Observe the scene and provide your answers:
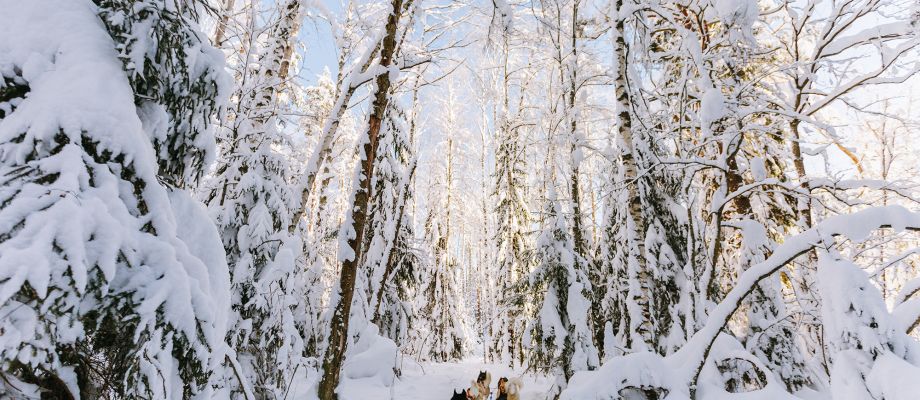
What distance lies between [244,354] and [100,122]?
5.27m

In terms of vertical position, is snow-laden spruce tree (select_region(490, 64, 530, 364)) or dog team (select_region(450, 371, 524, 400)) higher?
snow-laden spruce tree (select_region(490, 64, 530, 364))

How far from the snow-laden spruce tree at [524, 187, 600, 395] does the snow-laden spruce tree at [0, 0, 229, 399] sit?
6.60 metres

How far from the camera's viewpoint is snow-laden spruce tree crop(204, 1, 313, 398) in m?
5.82

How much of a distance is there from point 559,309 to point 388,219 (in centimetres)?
495

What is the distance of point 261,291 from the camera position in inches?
230

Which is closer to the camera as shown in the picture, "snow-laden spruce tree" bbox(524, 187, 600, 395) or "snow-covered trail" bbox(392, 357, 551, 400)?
"snow-laden spruce tree" bbox(524, 187, 600, 395)

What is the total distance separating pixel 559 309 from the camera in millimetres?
8211

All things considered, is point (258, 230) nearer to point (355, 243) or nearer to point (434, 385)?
point (355, 243)

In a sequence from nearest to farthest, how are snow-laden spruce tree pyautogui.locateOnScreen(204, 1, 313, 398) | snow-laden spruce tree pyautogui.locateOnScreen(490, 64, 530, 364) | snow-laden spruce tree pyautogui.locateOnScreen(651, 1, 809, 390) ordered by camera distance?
snow-laden spruce tree pyautogui.locateOnScreen(651, 1, 809, 390)
snow-laden spruce tree pyautogui.locateOnScreen(204, 1, 313, 398)
snow-laden spruce tree pyautogui.locateOnScreen(490, 64, 530, 364)

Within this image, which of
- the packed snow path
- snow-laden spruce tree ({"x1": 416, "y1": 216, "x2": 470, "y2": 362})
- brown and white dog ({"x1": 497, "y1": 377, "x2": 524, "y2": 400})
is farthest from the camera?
snow-laden spruce tree ({"x1": 416, "y1": 216, "x2": 470, "y2": 362})

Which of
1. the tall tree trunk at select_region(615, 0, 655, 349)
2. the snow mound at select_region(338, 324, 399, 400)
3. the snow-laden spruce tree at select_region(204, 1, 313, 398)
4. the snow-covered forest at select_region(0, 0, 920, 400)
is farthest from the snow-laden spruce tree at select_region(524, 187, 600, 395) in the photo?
the snow-laden spruce tree at select_region(204, 1, 313, 398)

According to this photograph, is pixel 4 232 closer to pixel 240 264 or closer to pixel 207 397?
pixel 207 397

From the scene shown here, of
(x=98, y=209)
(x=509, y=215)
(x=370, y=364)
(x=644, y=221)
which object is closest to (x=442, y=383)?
(x=370, y=364)

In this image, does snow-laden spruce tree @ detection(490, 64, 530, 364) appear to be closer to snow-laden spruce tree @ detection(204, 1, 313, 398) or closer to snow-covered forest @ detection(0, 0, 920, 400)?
snow-covered forest @ detection(0, 0, 920, 400)
